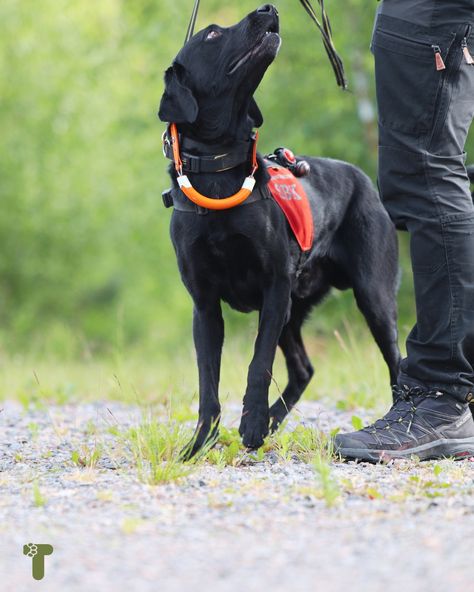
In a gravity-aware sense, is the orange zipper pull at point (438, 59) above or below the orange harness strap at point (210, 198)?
above

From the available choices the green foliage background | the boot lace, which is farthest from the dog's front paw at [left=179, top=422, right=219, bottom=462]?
the green foliage background

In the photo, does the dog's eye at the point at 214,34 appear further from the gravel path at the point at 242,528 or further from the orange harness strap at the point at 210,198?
the gravel path at the point at 242,528

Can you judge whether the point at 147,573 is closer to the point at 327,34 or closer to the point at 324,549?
the point at 324,549

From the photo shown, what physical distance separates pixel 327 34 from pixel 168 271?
1234cm

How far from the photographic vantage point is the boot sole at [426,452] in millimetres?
3389

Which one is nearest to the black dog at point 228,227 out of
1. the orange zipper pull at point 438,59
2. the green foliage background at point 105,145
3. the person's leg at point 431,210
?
the person's leg at point 431,210

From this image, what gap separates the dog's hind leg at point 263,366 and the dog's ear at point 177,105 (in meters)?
0.74

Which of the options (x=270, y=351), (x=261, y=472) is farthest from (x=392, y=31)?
(x=261, y=472)

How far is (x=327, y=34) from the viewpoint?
3836mm

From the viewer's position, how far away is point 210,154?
146 inches

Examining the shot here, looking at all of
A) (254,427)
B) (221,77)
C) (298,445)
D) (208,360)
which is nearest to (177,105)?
(221,77)

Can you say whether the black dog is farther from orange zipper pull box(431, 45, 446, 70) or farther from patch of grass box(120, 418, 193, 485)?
orange zipper pull box(431, 45, 446, 70)

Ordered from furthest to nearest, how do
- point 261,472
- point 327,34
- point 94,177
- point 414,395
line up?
point 94,177 → point 327,34 → point 414,395 → point 261,472

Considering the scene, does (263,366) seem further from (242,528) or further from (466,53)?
(466,53)
